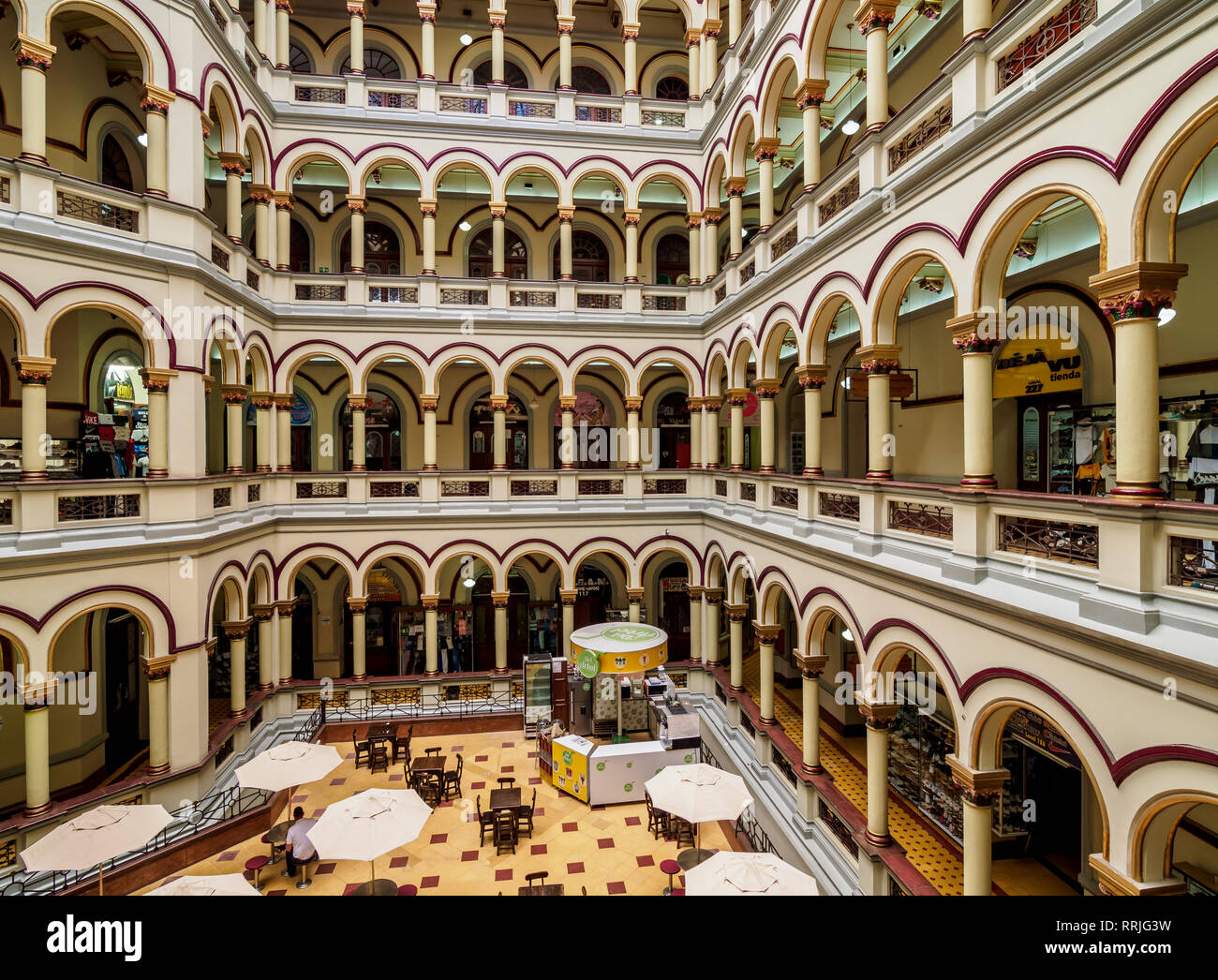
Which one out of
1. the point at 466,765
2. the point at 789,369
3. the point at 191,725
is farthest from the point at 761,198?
the point at 191,725

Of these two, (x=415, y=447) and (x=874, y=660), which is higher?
(x=415, y=447)

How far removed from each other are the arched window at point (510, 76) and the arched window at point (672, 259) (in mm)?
5875

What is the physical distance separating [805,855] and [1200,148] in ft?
33.1

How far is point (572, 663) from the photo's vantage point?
54.1 ft

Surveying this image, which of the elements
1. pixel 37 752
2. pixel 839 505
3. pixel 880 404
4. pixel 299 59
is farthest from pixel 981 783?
pixel 299 59

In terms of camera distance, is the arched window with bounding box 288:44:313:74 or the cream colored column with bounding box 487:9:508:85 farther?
the arched window with bounding box 288:44:313:74

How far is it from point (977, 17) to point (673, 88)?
1454 cm

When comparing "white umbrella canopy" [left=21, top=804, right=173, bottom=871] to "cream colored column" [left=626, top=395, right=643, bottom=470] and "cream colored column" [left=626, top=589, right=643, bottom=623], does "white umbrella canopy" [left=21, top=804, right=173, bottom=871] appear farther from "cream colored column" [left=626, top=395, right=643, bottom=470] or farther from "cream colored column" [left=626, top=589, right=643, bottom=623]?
"cream colored column" [left=626, top=395, right=643, bottom=470]

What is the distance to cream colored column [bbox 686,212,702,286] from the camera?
56.5 feet

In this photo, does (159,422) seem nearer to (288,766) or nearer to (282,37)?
(288,766)

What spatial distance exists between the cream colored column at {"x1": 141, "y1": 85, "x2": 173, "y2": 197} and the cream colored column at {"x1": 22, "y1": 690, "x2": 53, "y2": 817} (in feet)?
26.9

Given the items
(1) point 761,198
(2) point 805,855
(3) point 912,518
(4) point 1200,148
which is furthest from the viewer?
(1) point 761,198

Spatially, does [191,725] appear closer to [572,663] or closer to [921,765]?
[572,663]

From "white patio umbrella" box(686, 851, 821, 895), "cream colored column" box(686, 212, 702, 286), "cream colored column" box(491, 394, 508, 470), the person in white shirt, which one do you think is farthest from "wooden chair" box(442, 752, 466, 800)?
"cream colored column" box(686, 212, 702, 286)
